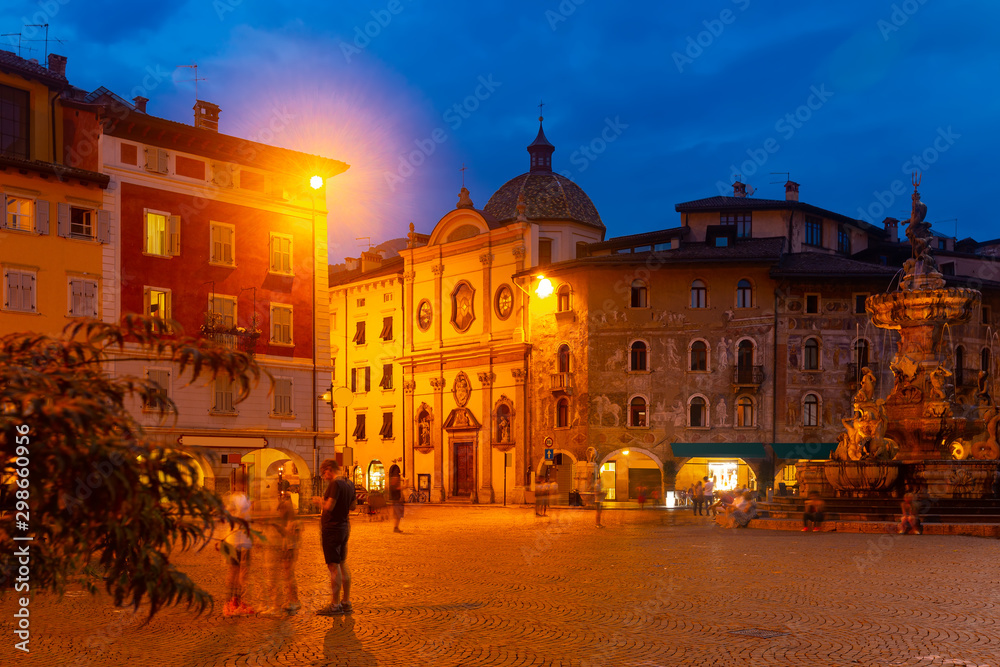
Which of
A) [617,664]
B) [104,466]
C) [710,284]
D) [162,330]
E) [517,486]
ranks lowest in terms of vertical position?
[517,486]

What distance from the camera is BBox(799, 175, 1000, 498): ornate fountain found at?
26547 millimetres

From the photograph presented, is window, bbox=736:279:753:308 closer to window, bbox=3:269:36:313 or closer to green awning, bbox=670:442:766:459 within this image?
green awning, bbox=670:442:766:459

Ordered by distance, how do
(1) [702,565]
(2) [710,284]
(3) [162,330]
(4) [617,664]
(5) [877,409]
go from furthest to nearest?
(2) [710,284] → (5) [877,409] → (1) [702,565] → (4) [617,664] → (3) [162,330]

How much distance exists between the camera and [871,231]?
218 ft

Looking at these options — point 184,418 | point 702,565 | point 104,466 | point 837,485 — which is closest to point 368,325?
point 184,418

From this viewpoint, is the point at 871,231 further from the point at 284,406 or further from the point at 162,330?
the point at 162,330

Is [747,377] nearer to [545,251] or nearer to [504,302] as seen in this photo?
[504,302]

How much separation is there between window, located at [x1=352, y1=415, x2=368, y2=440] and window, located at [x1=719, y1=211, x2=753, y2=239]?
84.5 feet

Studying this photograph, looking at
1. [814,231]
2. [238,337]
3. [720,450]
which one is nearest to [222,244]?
[238,337]

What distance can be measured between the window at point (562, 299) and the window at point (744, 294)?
346 inches

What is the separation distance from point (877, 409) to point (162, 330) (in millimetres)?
25083

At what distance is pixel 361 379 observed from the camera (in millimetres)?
68625

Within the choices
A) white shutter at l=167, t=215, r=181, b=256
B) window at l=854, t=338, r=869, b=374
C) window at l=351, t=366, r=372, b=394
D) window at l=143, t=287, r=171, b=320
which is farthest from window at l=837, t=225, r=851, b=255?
window at l=143, t=287, r=171, b=320

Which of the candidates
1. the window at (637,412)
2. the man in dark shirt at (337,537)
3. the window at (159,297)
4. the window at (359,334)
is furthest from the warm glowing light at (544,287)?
the man in dark shirt at (337,537)
